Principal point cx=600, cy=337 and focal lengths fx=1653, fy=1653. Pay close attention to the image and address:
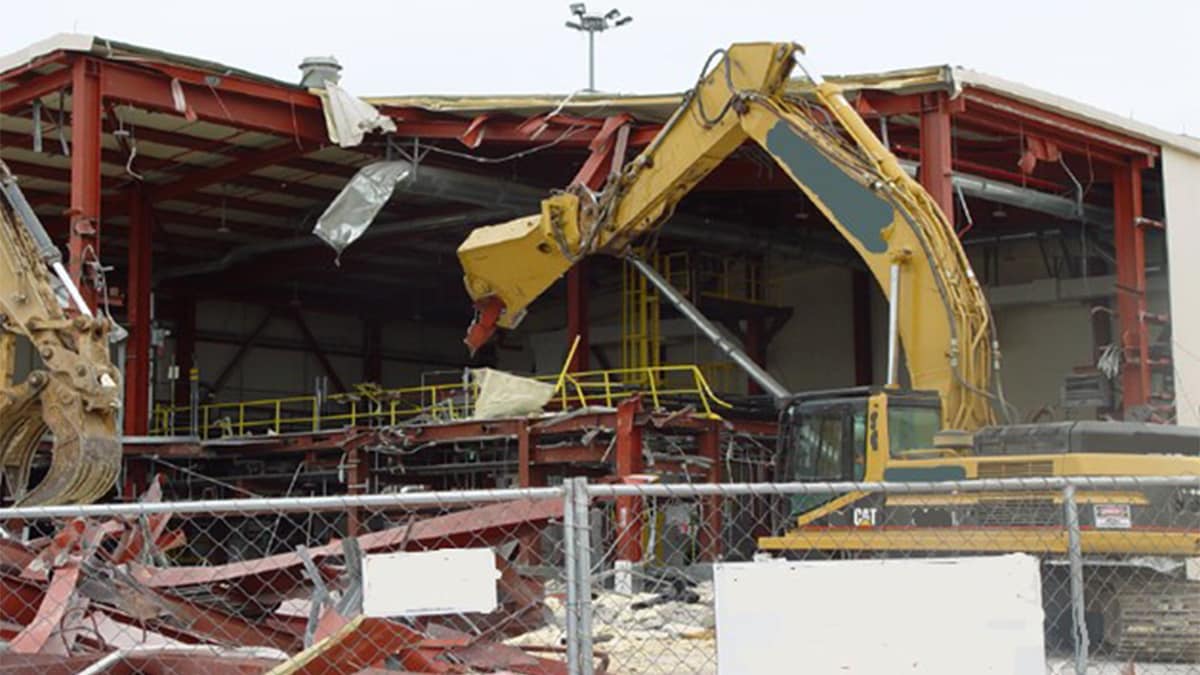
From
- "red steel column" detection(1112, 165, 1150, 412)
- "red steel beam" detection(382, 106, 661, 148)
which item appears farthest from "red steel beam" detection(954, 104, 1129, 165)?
"red steel beam" detection(382, 106, 661, 148)

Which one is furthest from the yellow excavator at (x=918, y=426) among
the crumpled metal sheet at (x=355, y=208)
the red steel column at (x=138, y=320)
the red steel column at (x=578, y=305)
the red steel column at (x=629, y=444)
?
the red steel column at (x=138, y=320)

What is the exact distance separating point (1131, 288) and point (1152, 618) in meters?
15.8

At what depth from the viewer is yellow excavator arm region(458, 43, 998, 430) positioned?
1711cm

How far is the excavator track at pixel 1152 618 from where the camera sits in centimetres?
1402

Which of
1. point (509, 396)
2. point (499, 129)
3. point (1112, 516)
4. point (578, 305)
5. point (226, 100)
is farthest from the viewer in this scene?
point (578, 305)

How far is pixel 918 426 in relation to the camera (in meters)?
16.4

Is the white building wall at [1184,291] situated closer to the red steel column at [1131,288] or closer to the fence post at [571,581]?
the red steel column at [1131,288]

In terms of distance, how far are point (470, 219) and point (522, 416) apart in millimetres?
7993

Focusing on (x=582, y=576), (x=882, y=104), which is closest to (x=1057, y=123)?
(x=882, y=104)

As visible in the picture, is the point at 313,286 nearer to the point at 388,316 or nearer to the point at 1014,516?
the point at 388,316

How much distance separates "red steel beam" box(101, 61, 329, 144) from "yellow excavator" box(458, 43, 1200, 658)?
7.56 m

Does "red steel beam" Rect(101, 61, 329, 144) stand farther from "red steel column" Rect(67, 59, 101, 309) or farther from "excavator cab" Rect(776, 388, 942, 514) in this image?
"excavator cab" Rect(776, 388, 942, 514)

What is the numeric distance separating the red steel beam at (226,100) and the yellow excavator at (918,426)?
756 centimetres

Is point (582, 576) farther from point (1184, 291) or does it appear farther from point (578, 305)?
point (578, 305)
